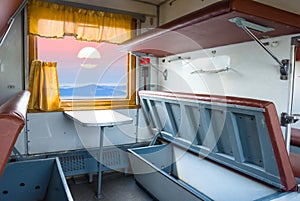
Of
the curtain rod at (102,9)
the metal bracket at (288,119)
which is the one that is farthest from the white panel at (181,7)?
the metal bracket at (288,119)

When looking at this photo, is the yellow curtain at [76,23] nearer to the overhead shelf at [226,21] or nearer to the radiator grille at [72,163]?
the overhead shelf at [226,21]

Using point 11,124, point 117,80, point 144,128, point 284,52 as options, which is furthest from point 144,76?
point 11,124

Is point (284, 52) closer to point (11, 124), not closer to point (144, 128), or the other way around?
point (11, 124)

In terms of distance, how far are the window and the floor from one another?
1.00 meters

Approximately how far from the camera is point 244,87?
2156mm

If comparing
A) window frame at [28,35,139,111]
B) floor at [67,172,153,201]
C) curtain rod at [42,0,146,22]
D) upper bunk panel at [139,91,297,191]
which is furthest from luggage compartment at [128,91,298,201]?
curtain rod at [42,0,146,22]

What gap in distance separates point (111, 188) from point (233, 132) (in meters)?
1.86

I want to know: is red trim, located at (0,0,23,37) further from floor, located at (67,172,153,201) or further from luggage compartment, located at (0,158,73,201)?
floor, located at (67,172,153,201)

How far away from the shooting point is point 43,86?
286 cm

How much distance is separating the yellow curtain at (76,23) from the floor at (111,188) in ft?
6.27

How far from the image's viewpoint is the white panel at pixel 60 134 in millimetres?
2826

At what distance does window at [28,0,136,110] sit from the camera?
2.85 meters

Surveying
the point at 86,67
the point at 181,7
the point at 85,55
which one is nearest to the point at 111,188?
the point at 86,67

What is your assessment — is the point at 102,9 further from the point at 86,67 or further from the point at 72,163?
the point at 72,163
